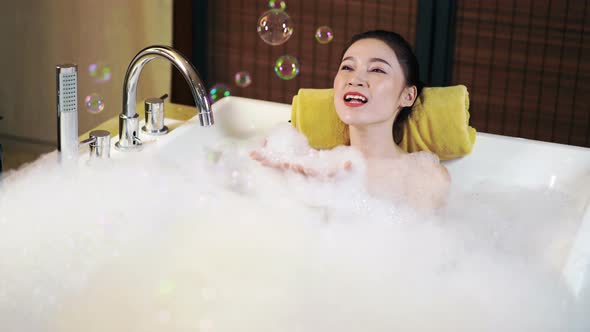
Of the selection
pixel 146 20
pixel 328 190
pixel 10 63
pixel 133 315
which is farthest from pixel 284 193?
pixel 10 63

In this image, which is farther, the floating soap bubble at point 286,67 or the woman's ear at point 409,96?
the floating soap bubble at point 286,67

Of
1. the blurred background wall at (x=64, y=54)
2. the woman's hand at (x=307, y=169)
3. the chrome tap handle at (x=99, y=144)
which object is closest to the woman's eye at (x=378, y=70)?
the woman's hand at (x=307, y=169)

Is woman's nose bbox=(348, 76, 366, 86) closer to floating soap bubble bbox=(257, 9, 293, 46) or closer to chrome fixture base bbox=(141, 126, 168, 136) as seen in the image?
floating soap bubble bbox=(257, 9, 293, 46)

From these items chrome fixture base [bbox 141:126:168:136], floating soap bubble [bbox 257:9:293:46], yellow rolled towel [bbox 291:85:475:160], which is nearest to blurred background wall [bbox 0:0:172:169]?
floating soap bubble [bbox 257:9:293:46]

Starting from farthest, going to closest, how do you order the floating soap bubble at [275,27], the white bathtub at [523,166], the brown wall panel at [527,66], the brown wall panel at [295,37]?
the brown wall panel at [295,37] → the brown wall panel at [527,66] → the floating soap bubble at [275,27] → the white bathtub at [523,166]

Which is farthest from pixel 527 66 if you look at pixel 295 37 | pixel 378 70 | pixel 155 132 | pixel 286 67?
pixel 155 132

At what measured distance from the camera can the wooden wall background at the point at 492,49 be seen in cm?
312

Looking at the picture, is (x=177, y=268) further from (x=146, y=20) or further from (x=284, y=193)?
(x=146, y=20)

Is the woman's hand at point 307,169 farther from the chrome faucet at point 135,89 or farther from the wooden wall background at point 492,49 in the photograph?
the wooden wall background at point 492,49

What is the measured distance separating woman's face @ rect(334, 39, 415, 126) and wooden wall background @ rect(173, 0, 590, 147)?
3.57 ft

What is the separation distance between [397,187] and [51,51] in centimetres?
181

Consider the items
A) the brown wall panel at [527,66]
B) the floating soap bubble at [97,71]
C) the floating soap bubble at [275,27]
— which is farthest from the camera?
the floating soap bubble at [97,71]

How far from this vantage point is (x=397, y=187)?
2.20 metres

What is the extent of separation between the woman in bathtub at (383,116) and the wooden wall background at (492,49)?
1036 mm
